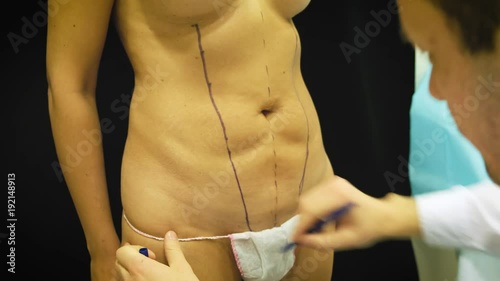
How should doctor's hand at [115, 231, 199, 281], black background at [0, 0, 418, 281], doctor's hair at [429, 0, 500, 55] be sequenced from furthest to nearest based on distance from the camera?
1. black background at [0, 0, 418, 281]
2. doctor's hand at [115, 231, 199, 281]
3. doctor's hair at [429, 0, 500, 55]

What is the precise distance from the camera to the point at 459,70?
71 centimetres

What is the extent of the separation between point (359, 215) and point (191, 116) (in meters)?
0.32

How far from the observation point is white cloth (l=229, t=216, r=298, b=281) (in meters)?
0.89

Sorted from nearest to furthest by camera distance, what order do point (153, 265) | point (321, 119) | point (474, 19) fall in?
point (474, 19)
point (153, 265)
point (321, 119)

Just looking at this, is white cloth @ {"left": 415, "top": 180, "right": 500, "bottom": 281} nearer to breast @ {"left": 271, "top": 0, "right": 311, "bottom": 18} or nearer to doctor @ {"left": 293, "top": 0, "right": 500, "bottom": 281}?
doctor @ {"left": 293, "top": 0, "right": 500, "bottom": 281}

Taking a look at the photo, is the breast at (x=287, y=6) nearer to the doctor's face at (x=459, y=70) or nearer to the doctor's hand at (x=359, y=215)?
the doctor's face at (x=459, y=70)

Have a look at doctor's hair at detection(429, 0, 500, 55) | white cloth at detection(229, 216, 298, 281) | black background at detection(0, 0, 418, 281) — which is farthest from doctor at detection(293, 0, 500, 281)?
black background at detection(0, 0, 418, 281)

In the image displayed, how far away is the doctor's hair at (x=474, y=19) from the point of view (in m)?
0.64

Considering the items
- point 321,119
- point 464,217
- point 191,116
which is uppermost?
point 191,116

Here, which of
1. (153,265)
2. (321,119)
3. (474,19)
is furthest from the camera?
(321,119)

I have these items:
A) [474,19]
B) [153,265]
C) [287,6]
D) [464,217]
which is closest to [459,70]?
[474,19]

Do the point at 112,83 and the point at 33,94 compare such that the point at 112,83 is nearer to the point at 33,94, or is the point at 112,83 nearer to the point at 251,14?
the point at 33,94

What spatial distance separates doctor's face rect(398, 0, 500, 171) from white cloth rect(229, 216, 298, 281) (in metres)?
0.31

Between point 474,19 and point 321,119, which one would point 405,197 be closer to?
point 474,19
